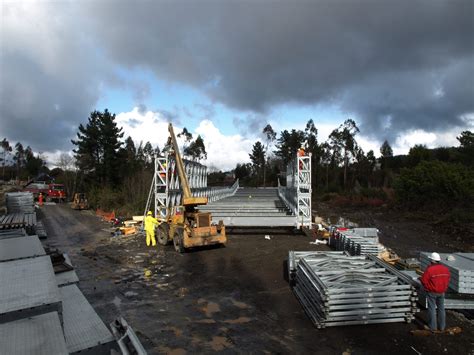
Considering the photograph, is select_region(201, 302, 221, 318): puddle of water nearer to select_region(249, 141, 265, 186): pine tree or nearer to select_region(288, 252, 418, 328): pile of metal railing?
select_region(288, 252, 418, 328): pile of metal railing

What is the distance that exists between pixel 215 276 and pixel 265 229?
384 inches

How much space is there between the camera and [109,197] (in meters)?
31.5

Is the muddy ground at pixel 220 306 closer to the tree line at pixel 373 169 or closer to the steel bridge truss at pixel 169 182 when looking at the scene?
the steel bridge truss at pixel 169 182

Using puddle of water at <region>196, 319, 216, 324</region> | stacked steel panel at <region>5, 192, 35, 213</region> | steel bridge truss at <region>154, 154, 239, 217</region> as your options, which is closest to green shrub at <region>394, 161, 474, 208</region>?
steel bridge truss at <region>154, 154, 239, 217</region>

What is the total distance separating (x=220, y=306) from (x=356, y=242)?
5.64 metres

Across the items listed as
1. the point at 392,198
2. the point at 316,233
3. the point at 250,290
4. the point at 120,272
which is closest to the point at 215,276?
the point at 250,290

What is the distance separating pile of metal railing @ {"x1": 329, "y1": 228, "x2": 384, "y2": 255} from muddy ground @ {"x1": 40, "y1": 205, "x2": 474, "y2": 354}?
1.56m

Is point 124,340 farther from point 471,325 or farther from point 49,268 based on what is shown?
point 471,325

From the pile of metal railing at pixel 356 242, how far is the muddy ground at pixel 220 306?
156cm

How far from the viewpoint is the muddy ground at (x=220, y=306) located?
608 cm

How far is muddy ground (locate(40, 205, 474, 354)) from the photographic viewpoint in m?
6.08

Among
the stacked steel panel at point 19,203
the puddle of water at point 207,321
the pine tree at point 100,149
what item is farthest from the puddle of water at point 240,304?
the pine tree at point 100,149

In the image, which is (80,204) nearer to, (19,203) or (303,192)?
(19,203)

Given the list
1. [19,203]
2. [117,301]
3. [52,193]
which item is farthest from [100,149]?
[117,301]
